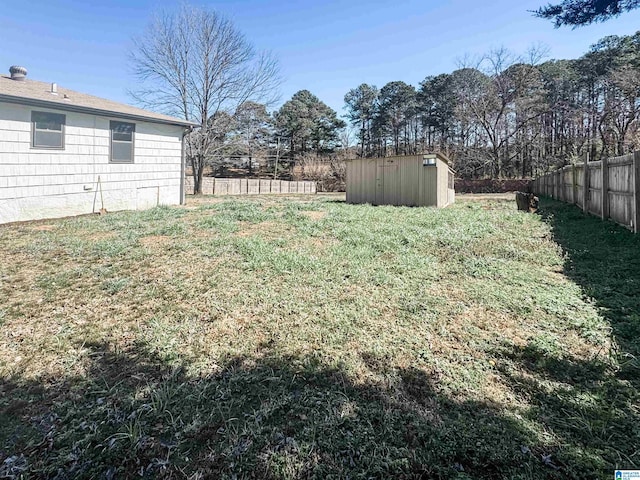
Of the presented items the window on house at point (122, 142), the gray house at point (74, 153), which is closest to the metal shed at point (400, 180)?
the gray house at point (74, 153)

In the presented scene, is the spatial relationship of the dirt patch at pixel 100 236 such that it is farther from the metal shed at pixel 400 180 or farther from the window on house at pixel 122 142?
the metal shed at pixel 400 180

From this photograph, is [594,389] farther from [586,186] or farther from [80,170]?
[80,170]

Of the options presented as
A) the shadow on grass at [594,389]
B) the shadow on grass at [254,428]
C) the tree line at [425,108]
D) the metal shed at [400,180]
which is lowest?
the shadow on grass at [254,428]

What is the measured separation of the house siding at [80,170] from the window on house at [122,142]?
150 mm

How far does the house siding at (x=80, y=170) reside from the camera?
7832 mm

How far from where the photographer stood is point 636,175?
5.16m

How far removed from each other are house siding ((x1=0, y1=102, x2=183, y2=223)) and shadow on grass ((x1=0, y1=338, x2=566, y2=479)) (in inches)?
316

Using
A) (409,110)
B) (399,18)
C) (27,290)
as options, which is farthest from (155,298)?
(409,110)

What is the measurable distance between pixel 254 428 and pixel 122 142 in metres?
10.7

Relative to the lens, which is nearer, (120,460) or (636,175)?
(120,460)

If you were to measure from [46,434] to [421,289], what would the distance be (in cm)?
317

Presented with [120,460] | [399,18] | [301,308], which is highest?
[399,18]

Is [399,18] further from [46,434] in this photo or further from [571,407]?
[46,434]

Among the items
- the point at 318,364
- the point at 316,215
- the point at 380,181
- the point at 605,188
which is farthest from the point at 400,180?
the point at 318,364
